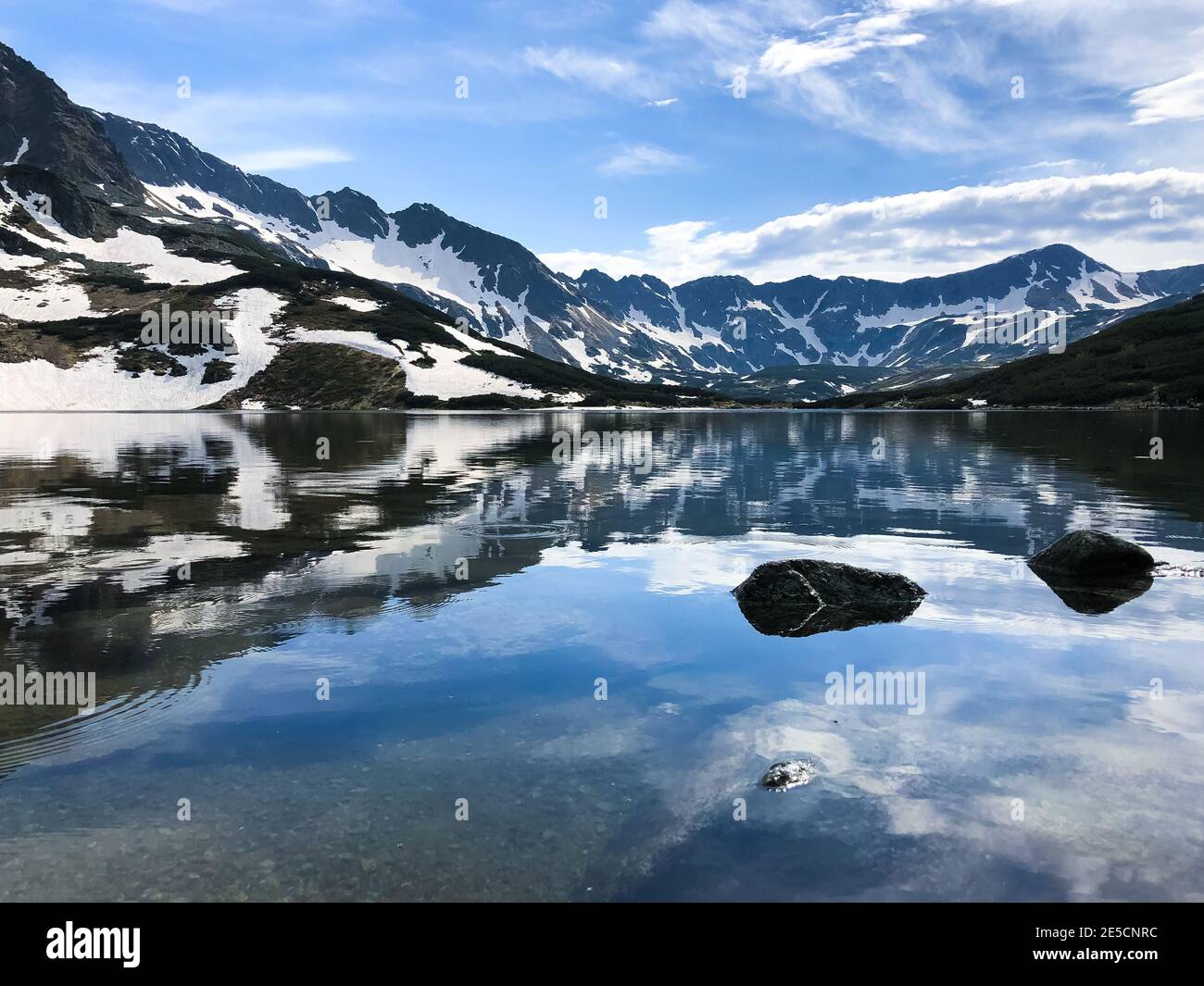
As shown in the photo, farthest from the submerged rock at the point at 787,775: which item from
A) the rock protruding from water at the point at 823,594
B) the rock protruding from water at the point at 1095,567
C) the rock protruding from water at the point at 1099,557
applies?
the rock protruding from water at the point at 1099,557

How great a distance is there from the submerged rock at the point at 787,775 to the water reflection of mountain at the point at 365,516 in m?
10.9

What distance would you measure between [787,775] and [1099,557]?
18211mm

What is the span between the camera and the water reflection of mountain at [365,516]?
64.9ft

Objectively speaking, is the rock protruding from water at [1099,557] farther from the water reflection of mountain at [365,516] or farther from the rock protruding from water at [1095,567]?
the water reflection of mountain at [365,516]

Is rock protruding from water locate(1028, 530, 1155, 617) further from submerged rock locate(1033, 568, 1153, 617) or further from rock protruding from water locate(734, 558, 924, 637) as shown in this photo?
rock protruding from water locate(734, 558, 924, 637)

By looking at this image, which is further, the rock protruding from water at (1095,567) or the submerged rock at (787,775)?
the rock protruding from water at (1095,567)

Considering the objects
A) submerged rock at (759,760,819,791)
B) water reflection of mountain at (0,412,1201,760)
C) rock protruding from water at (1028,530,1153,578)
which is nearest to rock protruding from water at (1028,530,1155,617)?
rock protruding from water at (1028,530,1153,578)

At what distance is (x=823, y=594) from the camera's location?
72.8ft

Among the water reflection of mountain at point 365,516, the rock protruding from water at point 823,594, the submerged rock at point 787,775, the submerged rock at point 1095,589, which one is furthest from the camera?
the submerged rock at point 1095,589

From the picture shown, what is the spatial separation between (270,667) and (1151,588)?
23357 mm

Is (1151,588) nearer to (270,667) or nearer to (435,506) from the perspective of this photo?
(270,667)

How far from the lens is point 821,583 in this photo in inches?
880
